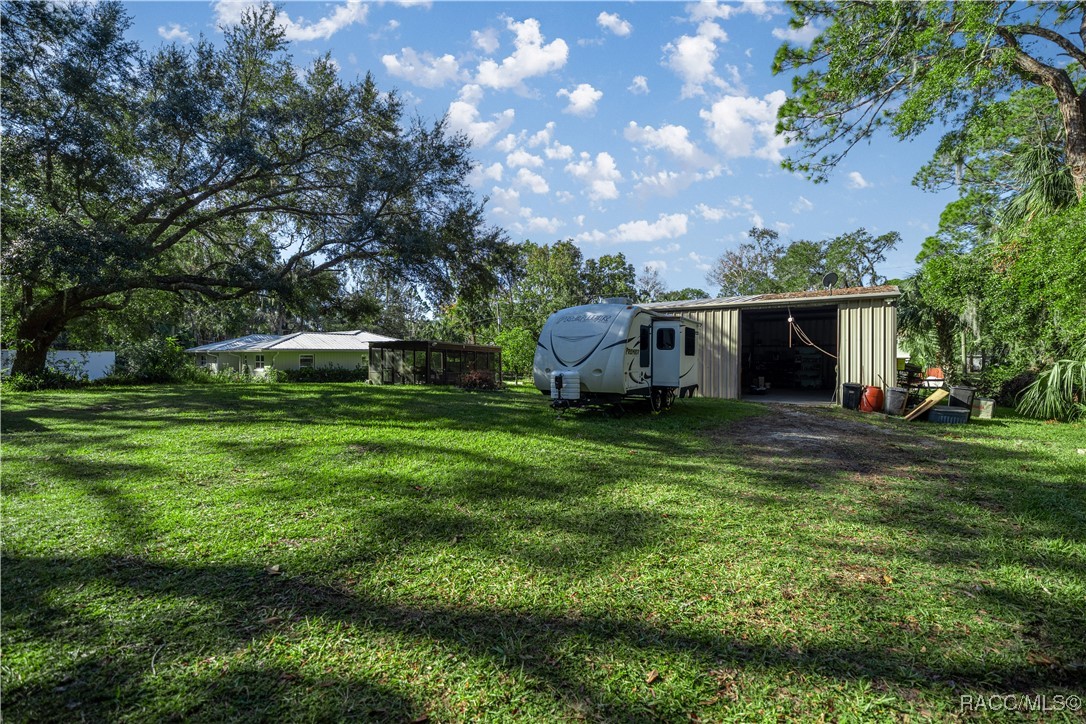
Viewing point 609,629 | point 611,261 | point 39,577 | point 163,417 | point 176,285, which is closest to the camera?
point 609,629

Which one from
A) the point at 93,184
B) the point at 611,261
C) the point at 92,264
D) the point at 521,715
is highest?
the point at 611,261

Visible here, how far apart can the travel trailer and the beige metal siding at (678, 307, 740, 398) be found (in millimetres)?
5122

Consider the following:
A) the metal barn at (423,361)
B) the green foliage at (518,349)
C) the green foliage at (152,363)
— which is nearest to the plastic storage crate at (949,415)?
the metal barn at (423,361)

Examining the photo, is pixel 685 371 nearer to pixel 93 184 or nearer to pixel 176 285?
pixel 176 285

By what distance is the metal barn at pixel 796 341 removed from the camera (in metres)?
13.5

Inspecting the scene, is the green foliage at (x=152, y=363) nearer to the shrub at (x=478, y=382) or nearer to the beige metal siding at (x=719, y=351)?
the shrub at (x=478, y=382)

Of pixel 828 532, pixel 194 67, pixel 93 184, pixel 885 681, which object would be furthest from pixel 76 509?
pixel 194 67

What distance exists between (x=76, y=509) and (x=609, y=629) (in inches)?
179

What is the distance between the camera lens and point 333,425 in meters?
8.80

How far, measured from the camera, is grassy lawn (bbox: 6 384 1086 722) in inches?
82.0

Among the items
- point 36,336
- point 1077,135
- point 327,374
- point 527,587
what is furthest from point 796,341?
point 36,336

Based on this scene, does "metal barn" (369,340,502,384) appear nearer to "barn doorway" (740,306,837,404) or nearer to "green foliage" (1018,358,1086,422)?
"barn doorway" (740,306,837,404)

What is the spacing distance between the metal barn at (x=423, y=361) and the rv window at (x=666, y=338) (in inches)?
595

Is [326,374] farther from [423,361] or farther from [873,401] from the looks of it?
[873,401]
